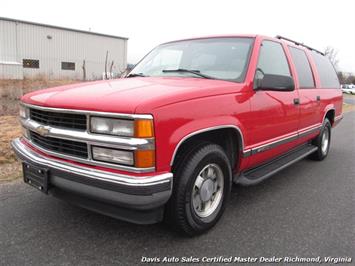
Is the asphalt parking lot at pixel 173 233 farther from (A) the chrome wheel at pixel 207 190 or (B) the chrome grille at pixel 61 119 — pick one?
(B) the chrome grille at pixel 61 119

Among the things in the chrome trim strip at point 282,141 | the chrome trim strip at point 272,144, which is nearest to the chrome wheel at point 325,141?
the chrome trim strip at point 282,141

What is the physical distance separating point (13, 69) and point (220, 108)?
3100 cm

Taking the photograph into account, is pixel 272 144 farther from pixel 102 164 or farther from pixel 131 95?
pixel 102 164

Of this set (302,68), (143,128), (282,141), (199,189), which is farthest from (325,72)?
(143,128)

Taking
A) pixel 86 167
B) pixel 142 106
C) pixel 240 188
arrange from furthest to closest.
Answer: pixel 240 188 < pixel 86 167 < pixel 142 106

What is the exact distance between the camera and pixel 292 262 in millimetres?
2695

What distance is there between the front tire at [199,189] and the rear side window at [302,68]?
7.56 ft

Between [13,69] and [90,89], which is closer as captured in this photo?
[90,89]

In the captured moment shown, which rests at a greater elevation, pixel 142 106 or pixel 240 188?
pixel 142 106

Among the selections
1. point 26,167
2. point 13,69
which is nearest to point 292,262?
point 26,167

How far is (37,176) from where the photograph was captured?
9.59 ft

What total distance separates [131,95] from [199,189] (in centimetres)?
105

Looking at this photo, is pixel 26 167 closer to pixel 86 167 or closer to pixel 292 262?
pixel 86 167

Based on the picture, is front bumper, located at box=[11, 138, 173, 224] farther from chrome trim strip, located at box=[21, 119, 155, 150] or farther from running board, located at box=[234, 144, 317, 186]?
running board, located at box=[234, 144, 317, 186]
